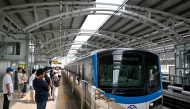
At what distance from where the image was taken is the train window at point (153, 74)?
25.1ft

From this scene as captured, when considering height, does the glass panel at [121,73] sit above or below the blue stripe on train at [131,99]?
above

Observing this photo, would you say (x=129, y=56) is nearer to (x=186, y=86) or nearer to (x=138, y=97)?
(x=138, y=97)

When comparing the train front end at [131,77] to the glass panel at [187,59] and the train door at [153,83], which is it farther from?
the glass panel at [187,59]

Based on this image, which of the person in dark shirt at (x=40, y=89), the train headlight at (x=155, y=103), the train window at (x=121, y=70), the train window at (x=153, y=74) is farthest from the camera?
the train window at (x=153, y=74)

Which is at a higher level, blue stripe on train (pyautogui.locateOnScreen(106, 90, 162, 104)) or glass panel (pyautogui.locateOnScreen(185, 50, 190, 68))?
glass panel (pyautogui.locateOnScreen(185, 50, 190, 68))

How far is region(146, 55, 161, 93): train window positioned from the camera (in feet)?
25.1

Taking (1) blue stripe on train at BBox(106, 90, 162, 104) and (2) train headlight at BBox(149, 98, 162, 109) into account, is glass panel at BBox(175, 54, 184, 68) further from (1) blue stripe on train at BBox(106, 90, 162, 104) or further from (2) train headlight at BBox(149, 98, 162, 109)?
(1) blue stripe on train at BBox(106, 90, 162, 104)

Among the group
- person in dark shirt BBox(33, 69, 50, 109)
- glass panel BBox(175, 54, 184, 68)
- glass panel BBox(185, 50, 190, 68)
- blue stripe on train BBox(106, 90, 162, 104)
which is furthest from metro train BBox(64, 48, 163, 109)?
glass panel BBox(175, 54, 184, 68)

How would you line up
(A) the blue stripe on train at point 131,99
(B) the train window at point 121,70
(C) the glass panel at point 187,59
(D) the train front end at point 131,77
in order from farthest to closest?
(C) the glass panel at point 187,59 < (B) the train window at point 121,70 < (D) the train front end at point 131,77 < (A) the blue stripe on train at point 131,99

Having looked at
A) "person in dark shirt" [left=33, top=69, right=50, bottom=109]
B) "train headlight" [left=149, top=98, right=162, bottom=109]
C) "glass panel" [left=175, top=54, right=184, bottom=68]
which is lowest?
"train headlight" [left=149, top=98, right=162, bottom=109]

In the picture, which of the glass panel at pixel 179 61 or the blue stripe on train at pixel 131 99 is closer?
the blue stripe on train at pixel 131 99

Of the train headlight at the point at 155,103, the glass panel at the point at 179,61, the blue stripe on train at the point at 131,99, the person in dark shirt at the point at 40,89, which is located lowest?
the train headlight at the point at 155,103

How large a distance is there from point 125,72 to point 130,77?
25cm

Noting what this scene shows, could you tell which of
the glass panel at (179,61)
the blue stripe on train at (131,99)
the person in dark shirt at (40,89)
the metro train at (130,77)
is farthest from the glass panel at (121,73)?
the glass panel at (179,61)
